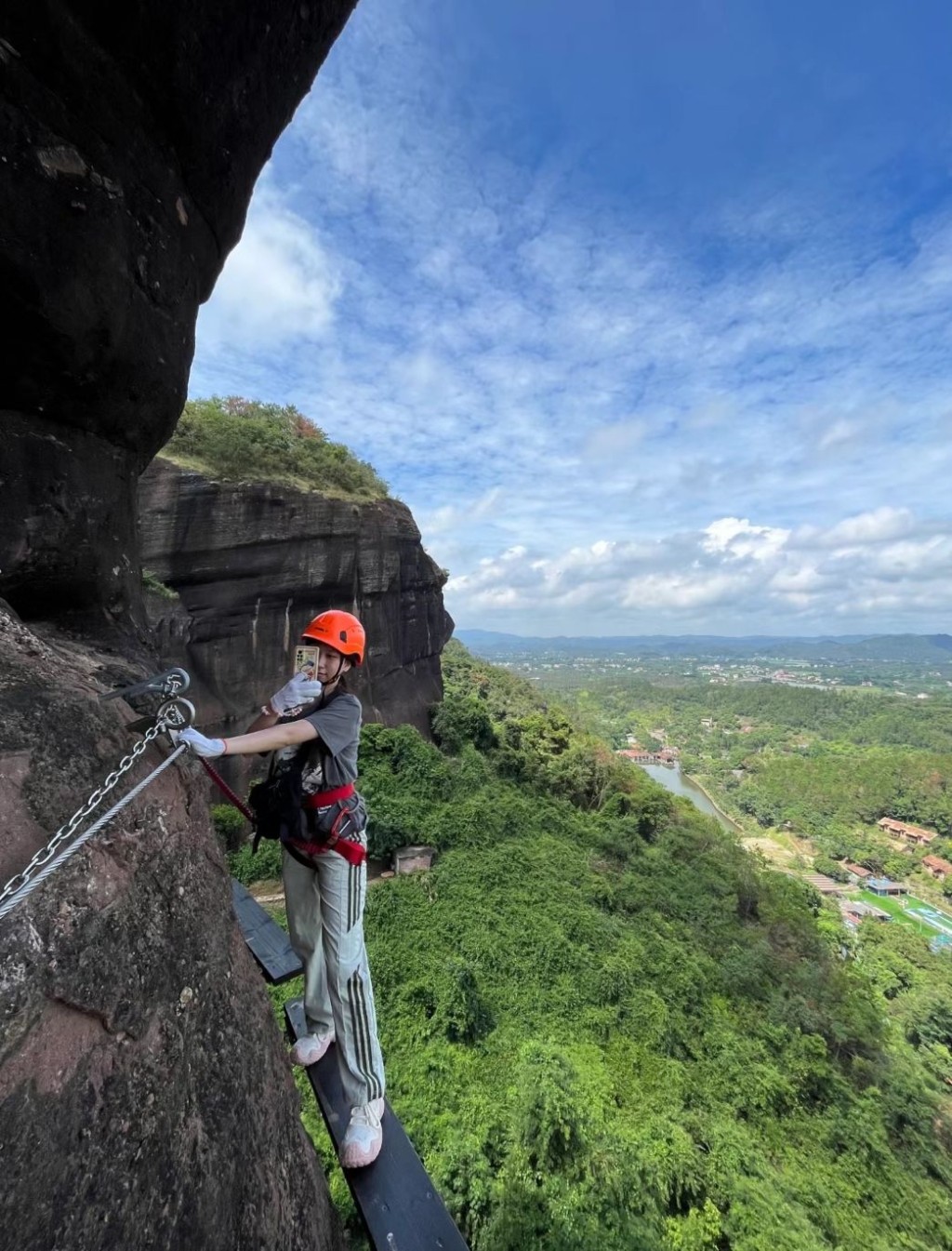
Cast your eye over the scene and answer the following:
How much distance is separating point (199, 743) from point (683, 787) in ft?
268

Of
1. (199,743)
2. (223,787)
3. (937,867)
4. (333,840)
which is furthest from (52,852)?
(937,867)

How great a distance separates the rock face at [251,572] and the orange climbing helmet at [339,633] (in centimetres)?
1137

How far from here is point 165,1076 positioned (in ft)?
4.44

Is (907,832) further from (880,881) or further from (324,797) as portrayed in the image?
(324,797)

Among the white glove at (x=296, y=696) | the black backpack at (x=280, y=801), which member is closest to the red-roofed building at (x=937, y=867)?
the black backpack at (x=280, y=801)

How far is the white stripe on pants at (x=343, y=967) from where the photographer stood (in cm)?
234

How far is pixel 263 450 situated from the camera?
15.4 meters

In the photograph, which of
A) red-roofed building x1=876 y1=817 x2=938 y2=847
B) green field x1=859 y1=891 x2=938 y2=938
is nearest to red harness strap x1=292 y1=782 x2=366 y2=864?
green field x1=859 y1=891 x2=938 y2=938

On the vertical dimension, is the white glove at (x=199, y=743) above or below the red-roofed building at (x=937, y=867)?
above

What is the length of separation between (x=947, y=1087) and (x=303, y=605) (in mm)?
25973

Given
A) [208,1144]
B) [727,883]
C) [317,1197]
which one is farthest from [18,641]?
[727,883]

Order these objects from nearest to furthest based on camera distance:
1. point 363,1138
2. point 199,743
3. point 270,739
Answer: point 199,743
point 270,739
point 363,1138

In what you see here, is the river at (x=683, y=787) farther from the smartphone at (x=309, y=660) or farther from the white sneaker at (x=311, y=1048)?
the smartphone at (x=309, y=660)

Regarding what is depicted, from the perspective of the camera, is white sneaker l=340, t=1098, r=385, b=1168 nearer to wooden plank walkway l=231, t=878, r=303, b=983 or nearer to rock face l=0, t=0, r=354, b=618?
wooden plank walkway l=231, t=878, r=303, b=983
